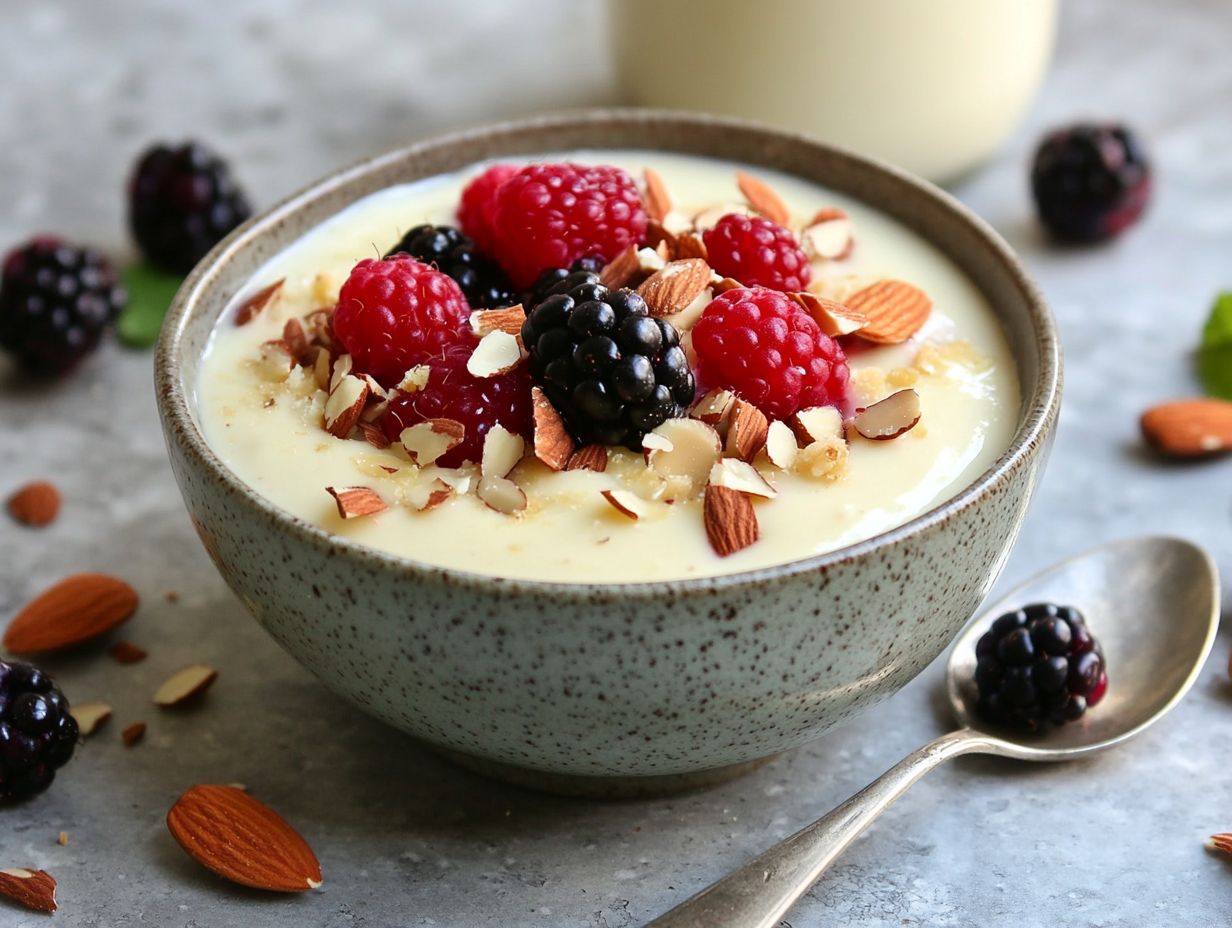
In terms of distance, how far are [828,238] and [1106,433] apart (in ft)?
2.24

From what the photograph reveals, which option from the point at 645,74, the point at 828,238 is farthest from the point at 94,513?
the point at 645,74

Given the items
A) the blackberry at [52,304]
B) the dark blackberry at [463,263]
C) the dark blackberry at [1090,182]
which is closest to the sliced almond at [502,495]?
the dark blackberry at [463,263]

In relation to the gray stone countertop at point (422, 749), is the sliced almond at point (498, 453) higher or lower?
higher

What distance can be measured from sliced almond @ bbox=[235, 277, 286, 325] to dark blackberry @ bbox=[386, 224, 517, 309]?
148 millimetres

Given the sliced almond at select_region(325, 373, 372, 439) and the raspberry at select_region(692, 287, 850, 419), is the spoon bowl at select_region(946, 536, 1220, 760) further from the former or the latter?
the sliced almond at select_region(325, 373, 372, 439)

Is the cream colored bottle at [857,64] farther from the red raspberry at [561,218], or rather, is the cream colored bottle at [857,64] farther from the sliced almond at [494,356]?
the sliced almond at [494,356]

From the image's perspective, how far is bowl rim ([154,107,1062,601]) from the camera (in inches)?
50.6

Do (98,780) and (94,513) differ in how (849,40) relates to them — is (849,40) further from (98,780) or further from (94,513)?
(98,780)

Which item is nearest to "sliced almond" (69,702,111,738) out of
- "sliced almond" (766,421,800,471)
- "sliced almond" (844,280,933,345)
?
"sliced almond" (766,421,800,471)

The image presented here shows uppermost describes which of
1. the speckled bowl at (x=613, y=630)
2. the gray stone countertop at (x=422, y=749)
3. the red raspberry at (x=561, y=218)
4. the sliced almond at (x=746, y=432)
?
the red raspberry at (x=561, y=218)

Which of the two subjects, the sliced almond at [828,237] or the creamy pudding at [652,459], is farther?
the sliced almond at [828,237]

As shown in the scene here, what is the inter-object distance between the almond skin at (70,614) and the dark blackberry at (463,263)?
58cm

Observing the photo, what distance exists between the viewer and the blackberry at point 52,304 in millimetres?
2266

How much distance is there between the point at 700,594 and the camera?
1.28 metres
